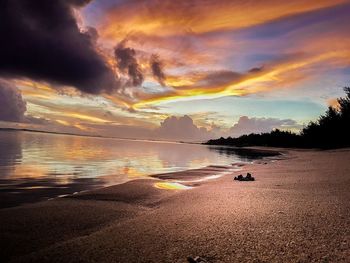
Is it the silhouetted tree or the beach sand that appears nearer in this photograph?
the beach sand

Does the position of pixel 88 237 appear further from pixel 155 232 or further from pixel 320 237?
pixel 320 237

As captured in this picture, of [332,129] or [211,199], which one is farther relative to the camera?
[332,129]

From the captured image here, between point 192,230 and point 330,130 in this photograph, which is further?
point 330,130

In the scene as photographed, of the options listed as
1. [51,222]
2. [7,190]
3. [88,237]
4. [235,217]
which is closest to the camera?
[88,237]

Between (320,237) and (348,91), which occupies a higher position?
(348,91)

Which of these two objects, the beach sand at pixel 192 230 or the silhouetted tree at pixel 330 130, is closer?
the beach sand at pixel 192 230

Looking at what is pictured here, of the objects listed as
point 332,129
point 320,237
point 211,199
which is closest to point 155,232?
point 320,237

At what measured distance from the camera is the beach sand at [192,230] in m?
3.94

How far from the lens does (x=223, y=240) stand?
4.39 m

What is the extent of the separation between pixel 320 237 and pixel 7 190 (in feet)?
33.1

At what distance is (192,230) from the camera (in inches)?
197

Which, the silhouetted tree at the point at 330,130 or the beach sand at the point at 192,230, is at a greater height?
the silhouetted tree at the point at 330,130

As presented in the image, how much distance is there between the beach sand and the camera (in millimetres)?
3941

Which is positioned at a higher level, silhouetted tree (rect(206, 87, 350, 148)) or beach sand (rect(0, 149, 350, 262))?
silhouetted tree (rect(206, 87, 350, 148))
